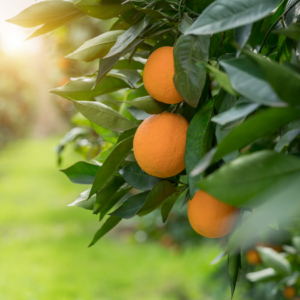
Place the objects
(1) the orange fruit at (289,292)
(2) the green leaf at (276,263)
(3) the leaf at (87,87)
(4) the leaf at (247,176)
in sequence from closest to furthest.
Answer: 1. (4) the leaf at (247,176)
2. (3) the leaf at (87,87)
3. (2) the green leaf at (276,263)
4. (1) the orange fruit at (289,292)

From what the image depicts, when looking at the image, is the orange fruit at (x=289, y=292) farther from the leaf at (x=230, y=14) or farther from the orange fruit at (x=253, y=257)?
the leaf at (x=230, y=14)

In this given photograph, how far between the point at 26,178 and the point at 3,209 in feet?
4.90

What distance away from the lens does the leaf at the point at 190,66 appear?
35cm

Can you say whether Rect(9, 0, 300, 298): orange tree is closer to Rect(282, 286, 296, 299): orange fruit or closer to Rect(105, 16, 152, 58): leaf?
Rect(105, 16, 152, 58): leaf

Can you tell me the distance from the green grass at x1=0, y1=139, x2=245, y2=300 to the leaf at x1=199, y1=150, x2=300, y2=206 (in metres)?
1.69

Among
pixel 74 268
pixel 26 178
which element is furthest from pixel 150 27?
pixel 26 178

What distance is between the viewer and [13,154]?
25.3 feet

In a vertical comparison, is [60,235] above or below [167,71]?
below

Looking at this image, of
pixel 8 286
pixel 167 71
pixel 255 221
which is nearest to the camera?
pixel 255 221

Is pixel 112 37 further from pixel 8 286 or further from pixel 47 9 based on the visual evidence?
pixel 8 286

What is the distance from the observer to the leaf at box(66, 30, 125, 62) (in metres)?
0.38

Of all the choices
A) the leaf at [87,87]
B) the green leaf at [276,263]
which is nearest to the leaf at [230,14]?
the leaf at [87,87]

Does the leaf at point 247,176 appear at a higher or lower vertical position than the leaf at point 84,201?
higher

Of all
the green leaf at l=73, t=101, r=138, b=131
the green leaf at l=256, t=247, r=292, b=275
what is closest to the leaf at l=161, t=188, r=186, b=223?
the green leaf at l=73, t=101, r=138, b=131
